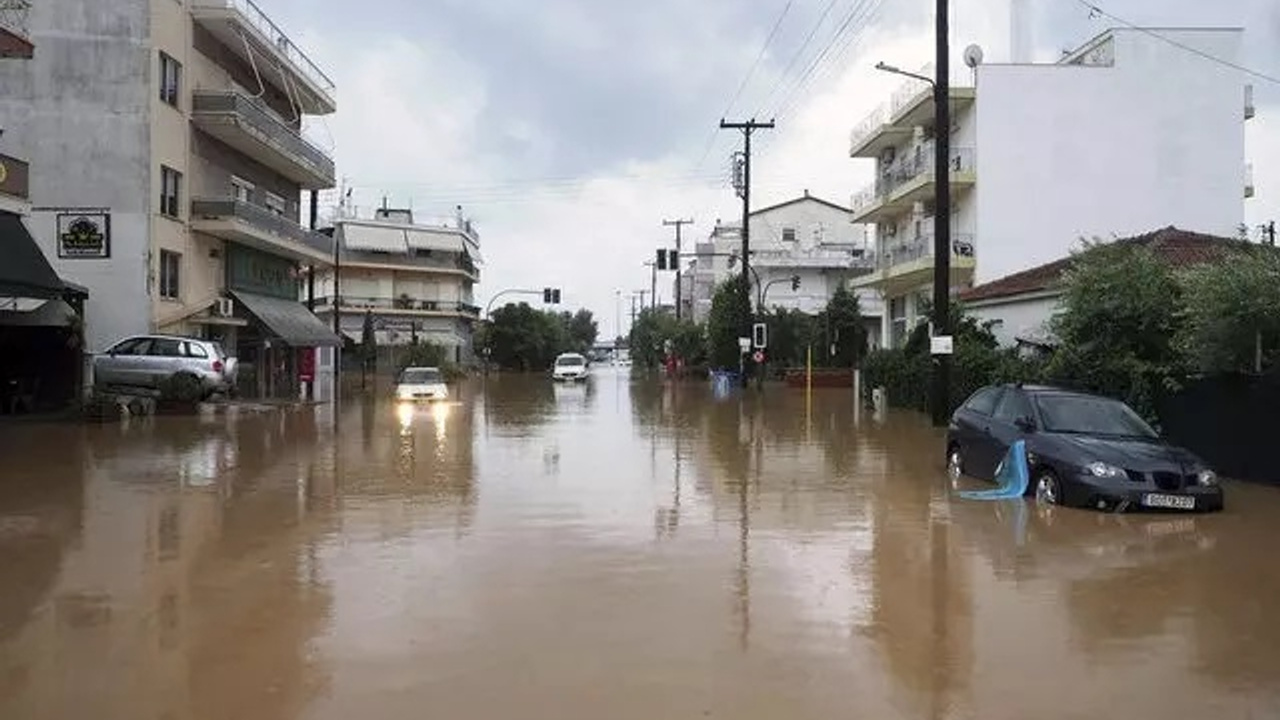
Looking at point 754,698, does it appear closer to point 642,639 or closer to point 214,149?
point 642,639

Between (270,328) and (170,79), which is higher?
(170,79)

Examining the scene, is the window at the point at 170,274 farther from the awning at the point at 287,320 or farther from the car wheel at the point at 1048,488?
the car wheel at the point at 1048,488

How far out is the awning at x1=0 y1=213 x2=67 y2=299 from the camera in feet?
71.4

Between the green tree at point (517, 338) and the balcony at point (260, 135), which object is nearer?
the balcony at point (260, 135)

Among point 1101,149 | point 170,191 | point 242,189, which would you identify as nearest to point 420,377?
point 242,189

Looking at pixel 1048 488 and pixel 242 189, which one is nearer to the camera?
pixel 1048 488

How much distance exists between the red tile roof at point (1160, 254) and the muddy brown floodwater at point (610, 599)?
12.4m

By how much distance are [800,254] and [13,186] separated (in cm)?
7497

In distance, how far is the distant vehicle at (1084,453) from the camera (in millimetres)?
12820

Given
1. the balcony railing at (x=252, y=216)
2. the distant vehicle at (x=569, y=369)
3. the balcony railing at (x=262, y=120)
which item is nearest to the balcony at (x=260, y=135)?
the balcony railing at (x=262, y=120)

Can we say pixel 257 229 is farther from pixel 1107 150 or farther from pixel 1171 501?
pixel 1171 501

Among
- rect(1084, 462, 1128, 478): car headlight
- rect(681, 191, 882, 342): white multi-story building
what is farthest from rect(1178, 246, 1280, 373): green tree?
rect(681, 191, 882, 342): white multi-story building

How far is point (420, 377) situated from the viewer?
41500 mm

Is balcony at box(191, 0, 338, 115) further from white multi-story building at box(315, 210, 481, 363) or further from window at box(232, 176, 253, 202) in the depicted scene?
white multi-story building at box(315, 210, 481, 363)
